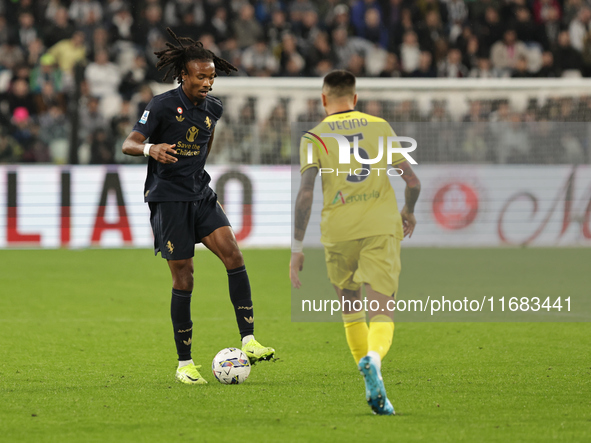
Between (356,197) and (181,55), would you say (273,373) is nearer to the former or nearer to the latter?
(356,197)

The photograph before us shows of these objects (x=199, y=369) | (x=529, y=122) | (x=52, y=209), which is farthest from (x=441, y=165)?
(x=199, y=369)

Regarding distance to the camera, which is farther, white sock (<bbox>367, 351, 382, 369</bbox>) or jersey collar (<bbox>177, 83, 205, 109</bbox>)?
jersey collar (<bbox>177, 83, 205, 109</bbox>)

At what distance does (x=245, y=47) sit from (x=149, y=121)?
38.3 ft

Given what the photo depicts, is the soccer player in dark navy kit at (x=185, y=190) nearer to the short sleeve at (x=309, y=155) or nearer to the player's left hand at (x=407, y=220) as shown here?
the short sleeve at (x=309, y=155)

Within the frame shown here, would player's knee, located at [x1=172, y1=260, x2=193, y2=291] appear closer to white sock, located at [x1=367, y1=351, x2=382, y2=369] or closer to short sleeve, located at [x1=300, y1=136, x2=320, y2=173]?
short sleeve, located at [x1=300, y1=136, x2=320, y2=173]

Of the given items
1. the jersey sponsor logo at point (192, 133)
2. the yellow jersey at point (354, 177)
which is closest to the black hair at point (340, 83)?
the yellow jersey at point (354, 177)

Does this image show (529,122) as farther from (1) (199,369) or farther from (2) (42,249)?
(1) (199,369)

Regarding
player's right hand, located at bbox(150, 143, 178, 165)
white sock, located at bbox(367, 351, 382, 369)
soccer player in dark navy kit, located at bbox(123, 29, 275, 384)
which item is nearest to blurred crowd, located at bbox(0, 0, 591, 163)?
soccer player in dark navy kit, located at bbox(123, 29, 275, 384)

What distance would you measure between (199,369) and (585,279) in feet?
19.5

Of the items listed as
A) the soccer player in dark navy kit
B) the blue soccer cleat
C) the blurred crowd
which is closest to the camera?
the blue soccer cleat

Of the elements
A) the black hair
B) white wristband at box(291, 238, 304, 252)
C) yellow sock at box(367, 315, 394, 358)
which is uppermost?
the black hair

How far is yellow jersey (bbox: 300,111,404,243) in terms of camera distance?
438cm

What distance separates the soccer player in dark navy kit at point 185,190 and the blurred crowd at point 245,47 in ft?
28.8

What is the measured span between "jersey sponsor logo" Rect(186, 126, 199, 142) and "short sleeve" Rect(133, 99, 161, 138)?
21 cm
